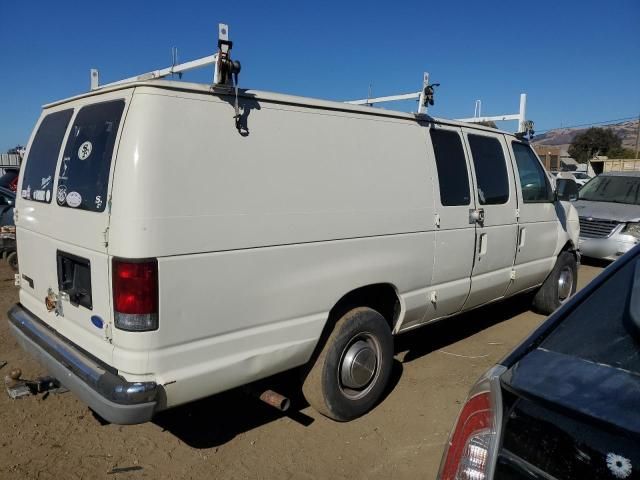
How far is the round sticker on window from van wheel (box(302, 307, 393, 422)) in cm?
195

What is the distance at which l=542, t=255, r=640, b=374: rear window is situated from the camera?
172cm

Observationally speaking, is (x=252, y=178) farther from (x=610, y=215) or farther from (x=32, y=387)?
(x=610, y=215)

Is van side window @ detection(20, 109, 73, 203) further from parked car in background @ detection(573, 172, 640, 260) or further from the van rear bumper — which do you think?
parked car in background @ detection(573, 172, 640, 260)

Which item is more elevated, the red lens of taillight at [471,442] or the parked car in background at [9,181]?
the parked car in background at [9,181]

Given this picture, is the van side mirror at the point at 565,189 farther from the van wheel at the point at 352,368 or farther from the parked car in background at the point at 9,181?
Result: the parked car in background at the point at 9,181

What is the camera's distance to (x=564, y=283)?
6.67m

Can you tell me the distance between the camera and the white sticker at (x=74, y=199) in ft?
10.1

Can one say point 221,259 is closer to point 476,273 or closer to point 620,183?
point 476,273

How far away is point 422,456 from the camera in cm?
347

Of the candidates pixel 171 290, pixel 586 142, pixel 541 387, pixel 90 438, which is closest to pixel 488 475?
pixel 541 387

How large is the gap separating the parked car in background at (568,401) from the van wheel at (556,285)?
4.64 meters

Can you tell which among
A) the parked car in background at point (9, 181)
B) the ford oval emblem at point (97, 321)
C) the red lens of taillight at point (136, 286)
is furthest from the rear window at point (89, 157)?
the parked car in background at point (9, 181)

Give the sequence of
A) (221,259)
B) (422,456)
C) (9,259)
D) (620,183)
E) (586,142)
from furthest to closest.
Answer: (586,142), (620,183), (9,259), (422,456), (221,259)

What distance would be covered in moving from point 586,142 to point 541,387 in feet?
257
